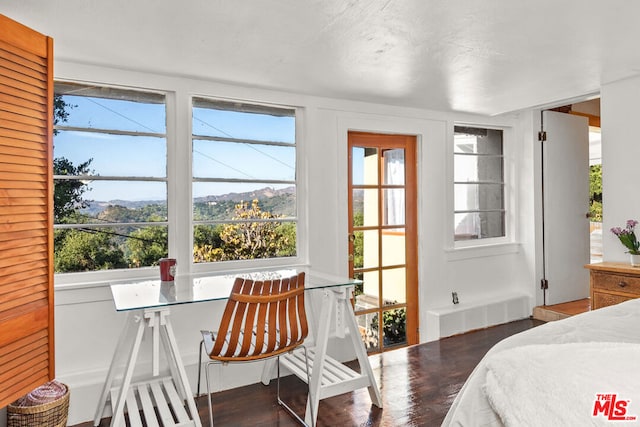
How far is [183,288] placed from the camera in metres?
2.60

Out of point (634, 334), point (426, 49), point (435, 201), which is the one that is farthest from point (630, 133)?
point (634, 334)

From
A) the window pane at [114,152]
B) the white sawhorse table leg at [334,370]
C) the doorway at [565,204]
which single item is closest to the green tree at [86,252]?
the window pane at [114,152]

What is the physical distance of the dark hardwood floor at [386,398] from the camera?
263 cm

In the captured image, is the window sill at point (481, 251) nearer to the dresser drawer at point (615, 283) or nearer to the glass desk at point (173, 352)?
the dresser drawer at point (615, 283)

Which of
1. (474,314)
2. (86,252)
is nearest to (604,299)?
(474,314)

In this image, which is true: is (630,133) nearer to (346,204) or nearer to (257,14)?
(346,204)

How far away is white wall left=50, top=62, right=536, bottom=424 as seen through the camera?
2770mm

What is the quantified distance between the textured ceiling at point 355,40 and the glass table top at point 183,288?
1399 mm

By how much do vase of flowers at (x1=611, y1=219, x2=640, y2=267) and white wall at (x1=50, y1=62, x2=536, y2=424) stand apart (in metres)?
1.31

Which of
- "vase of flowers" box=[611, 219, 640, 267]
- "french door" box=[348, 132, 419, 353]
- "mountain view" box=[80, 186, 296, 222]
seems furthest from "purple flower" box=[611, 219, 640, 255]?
"mountain view" box=[80, 186, 296, 222]

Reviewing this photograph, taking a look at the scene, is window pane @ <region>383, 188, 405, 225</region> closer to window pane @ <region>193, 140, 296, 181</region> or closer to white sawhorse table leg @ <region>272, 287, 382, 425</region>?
window pane @ <region>193, 140, 296, 181</region>

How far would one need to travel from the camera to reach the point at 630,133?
3.44 m

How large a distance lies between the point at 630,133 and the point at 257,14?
10.1 ft

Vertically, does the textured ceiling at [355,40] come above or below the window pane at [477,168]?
above
